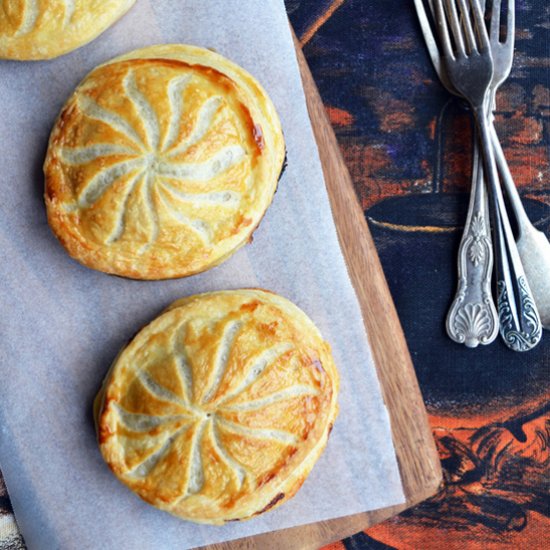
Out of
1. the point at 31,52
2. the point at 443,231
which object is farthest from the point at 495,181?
the point at 31,52

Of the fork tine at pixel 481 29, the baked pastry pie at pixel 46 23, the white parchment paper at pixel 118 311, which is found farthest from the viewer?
the fork tine at pixel 481 29

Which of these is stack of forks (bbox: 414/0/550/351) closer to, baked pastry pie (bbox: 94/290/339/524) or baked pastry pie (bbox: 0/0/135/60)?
baked pastry pie (bbox: 94/290/339/524)

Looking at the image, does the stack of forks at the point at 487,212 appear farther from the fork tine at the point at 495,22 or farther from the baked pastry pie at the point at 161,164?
the baked pastry pie at the point at 161,164

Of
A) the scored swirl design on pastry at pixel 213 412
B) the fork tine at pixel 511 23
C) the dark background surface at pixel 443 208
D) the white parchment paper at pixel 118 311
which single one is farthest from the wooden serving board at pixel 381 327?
the fork tine at pixel 511 23

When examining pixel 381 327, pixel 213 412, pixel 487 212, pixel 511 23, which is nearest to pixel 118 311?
pixel 213 412

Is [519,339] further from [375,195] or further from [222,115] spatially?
[222,115]

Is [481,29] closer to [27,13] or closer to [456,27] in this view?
[456,27]

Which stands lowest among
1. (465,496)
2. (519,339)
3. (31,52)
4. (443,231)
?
(465,496)
